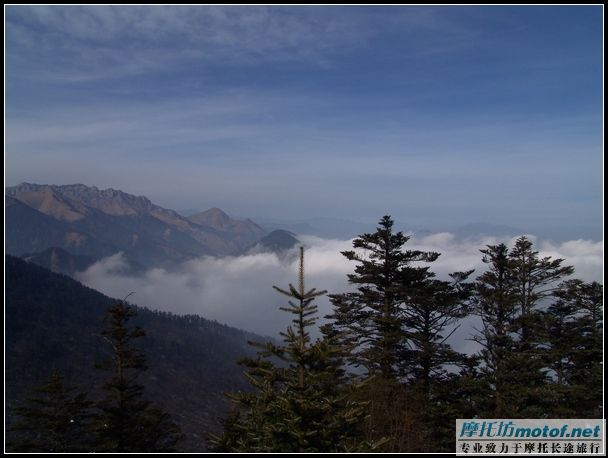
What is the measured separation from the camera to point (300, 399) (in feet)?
37.4

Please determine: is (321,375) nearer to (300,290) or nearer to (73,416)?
(300,290)

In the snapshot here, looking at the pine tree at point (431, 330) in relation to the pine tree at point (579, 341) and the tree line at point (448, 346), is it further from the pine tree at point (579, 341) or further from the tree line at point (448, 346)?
the pine tree at point (579, 341)

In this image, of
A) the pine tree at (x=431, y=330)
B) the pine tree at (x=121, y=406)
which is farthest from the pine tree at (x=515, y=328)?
the pine tree at (x=121, y=406)

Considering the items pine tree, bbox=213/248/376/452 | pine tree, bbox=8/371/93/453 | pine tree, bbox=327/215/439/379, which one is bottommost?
pine tree, bbox=8/371/93/453

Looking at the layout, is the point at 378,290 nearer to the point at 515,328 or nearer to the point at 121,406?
the point at 515,328

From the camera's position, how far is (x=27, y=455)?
13016 millimetres

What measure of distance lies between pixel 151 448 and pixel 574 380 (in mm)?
21469

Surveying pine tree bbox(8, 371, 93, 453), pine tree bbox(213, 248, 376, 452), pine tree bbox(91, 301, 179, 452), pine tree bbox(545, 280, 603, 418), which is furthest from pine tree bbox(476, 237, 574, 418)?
pine tree bbox(8, 371, 93, 453)

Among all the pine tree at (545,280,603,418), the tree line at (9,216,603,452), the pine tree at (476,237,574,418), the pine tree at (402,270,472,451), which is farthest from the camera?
the pine tree at (545,280,603,418)

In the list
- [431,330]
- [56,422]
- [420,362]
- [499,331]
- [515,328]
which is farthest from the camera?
[431,330]

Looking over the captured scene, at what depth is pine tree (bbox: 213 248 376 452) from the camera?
1147cm

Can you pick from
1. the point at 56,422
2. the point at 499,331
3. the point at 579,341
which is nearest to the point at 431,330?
the point at 499,331

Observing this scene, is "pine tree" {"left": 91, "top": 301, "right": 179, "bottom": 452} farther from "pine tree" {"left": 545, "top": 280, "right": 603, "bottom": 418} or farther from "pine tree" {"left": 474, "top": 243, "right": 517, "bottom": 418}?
"pine tree" {"left": 545, "top": 280, "right": 603, "bottom": 418}

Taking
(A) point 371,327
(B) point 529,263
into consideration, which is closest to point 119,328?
(A) point 371,327
